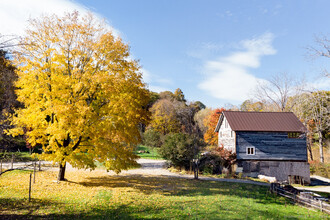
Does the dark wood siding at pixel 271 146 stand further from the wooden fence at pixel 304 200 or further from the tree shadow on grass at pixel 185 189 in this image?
the wooden fence at pixel 304 200

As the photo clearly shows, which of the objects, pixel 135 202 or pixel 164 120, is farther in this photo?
pixel 164 120

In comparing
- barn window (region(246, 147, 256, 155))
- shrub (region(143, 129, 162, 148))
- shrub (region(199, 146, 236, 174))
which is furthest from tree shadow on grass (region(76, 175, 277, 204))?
shrub (region(143, 129, 162, 148))

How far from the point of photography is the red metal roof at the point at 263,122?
27828 millimetres

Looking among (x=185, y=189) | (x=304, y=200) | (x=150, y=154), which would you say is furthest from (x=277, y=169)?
(x=150, y=154)

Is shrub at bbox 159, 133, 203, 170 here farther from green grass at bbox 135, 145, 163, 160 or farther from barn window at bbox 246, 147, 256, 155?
green grass at bbox 135, 145, 163, 160

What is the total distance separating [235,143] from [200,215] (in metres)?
18.4

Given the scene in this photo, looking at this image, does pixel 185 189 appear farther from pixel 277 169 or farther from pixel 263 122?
pixel 263 122

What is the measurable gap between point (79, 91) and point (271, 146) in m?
23.8

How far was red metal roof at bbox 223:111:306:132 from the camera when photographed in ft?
91.3

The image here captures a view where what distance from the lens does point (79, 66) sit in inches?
599

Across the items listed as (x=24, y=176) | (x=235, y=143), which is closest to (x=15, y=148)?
(x=24, y=176)

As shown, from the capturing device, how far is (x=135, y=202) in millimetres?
12672

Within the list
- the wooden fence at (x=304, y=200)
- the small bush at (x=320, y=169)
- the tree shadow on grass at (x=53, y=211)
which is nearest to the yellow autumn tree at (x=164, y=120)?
the small bush at (x=320, y=169)

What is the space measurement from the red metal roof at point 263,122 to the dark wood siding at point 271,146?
25.2 inches
